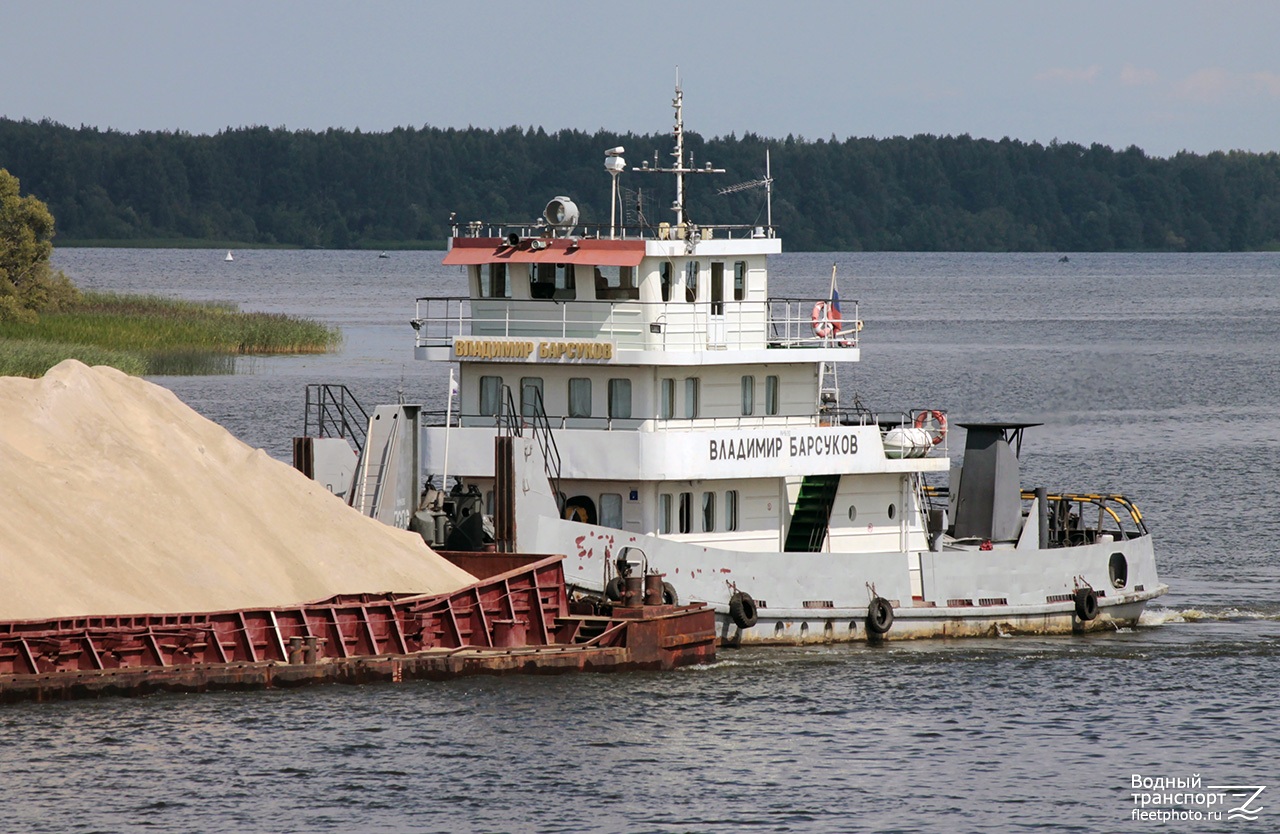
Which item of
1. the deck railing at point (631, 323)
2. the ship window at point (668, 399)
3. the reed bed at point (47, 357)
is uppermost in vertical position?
the deck railing at point (631, 323)

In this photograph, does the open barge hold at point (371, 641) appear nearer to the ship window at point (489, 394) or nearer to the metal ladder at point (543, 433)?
the metal ladder at point (543, 433)

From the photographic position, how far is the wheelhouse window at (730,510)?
109 feet

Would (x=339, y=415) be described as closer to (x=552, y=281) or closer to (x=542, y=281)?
(x=542, y=281)

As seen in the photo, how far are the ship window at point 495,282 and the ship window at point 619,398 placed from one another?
2.74 m

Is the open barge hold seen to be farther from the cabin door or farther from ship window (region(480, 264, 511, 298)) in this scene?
ship window (region(480, 264, 511, 298))

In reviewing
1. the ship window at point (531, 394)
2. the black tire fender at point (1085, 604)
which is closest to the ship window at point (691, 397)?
the ship window at point (531, 394)

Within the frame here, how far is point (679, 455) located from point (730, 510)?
6.75 ft

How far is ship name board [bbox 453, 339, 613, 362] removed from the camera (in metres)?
32.0

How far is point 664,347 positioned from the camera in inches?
1277

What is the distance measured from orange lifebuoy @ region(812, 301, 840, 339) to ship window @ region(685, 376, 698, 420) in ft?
8.49

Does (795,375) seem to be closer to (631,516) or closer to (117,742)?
(631,516)

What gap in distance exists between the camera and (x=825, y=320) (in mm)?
33844

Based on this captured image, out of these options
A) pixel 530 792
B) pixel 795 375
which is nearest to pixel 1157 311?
pixel 795 375

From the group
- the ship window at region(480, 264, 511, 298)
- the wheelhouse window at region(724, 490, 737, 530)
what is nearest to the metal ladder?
the ship window at region(480, 264, 511, 298)
